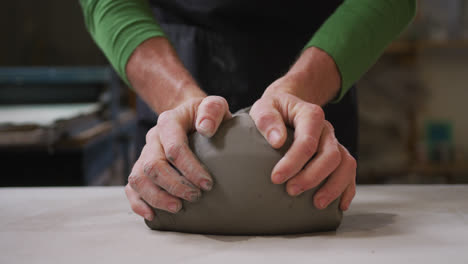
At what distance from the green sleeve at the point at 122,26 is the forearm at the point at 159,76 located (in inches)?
0.8

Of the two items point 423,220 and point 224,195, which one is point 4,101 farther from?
point 423,220

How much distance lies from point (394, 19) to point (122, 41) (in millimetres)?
560

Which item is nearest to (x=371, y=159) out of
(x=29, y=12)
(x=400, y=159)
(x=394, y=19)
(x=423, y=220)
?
(x=400, y=159)

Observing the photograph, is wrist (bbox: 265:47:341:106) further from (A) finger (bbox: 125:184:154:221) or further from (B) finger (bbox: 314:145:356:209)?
(A) finger (bbox: 125:184:154:221)

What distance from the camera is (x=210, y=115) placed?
615 millimetres

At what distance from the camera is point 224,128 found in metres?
0.64

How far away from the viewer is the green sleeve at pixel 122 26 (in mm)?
876

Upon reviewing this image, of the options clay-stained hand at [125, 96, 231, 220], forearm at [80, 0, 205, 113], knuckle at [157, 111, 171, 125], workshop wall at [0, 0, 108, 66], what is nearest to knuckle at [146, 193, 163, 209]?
clay-stained hand at [125, 96, 231, 220]

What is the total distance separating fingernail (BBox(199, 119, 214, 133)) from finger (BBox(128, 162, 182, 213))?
106mm

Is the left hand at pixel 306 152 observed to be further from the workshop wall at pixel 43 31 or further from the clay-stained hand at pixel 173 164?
the workshop wall at pixel 43 31

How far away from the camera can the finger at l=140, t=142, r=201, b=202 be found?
0.59 m

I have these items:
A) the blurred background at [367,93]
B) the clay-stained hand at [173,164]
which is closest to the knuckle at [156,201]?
the clay-stained hand at [173,164]

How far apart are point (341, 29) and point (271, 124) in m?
0.33

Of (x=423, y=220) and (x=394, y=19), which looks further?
(x=394, y=19)
